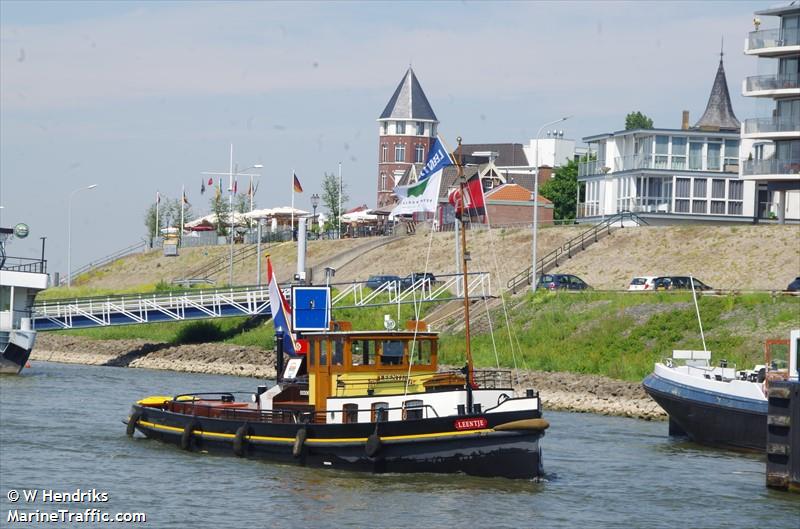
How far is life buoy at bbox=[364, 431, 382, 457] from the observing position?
32906 mm

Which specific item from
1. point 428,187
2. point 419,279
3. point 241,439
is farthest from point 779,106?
point 241,439

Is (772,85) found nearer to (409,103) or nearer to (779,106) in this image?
(779,106)

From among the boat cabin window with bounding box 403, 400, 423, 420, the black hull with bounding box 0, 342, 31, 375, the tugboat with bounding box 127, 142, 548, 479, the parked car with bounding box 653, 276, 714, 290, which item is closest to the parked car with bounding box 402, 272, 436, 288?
the parked car with bounding box 653, 276, 714, 290

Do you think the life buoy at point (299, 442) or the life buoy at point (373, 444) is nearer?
the life buoy at point (373, 444)

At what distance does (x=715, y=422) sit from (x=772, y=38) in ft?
145

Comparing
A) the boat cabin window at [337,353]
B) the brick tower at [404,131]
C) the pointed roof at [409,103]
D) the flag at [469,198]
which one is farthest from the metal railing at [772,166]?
the pointed roof at [409,103]

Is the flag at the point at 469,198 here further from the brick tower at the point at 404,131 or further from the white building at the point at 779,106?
the brick tower at the point at 404,131

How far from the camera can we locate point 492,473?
3250 cm

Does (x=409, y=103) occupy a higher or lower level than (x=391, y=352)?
higher

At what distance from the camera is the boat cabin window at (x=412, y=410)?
110 ft

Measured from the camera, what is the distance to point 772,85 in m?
77.8

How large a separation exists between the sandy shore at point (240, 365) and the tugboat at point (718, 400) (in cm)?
587

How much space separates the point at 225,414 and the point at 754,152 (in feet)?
182

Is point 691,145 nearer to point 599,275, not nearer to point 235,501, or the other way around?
point 599,275
